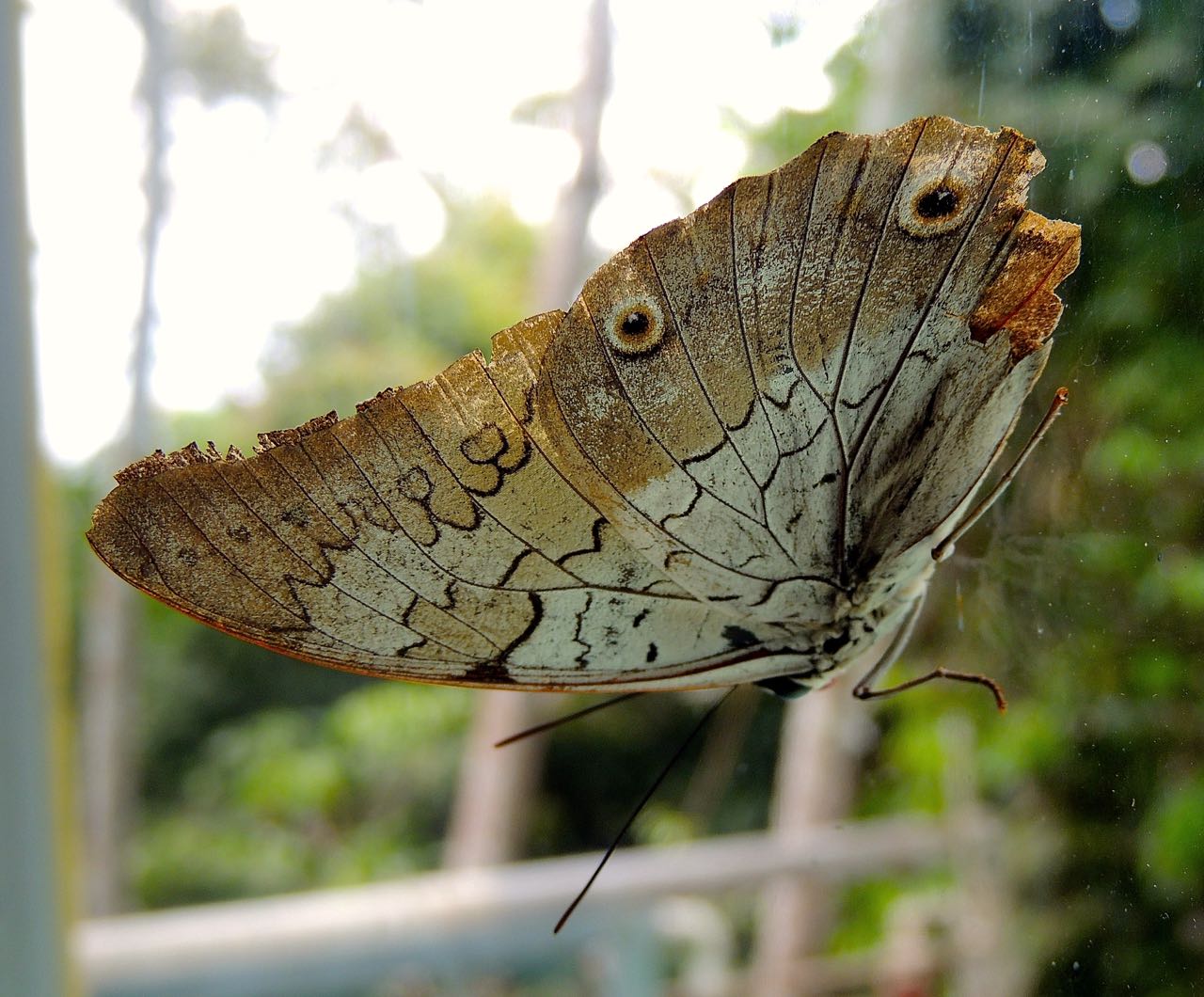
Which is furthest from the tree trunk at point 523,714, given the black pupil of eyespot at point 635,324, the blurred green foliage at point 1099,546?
the black pupil of eyespot at point 635,324

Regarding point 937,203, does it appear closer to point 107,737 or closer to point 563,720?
point 563,720

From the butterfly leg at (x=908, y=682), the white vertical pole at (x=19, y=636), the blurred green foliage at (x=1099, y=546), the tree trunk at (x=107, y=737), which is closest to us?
the blurred green foliage at (x=1099, y=546)

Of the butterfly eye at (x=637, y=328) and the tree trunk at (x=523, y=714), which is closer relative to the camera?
the butterfly eye at (x=637, y=328)

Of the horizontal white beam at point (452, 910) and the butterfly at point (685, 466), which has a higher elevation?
the butterfly at point (685, 466)

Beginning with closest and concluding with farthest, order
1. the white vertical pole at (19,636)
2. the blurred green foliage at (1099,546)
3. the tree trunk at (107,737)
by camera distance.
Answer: the blurred green foliage at (1099,546)
the white vertical pole at (19,636)
the tree trunk at (107,737)

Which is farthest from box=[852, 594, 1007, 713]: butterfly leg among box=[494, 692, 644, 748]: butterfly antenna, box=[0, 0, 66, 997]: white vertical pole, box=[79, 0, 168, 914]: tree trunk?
box=[79, 0, 168, 914]: tree trunk

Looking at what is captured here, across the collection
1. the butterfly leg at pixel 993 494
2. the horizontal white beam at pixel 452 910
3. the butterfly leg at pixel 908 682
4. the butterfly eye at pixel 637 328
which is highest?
the butterfly eye at pixel 637 328

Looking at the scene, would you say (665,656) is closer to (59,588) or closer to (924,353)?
(924,353)

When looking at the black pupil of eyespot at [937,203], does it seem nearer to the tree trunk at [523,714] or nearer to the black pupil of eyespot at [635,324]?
the black pupil of eyespot at [635,324]
